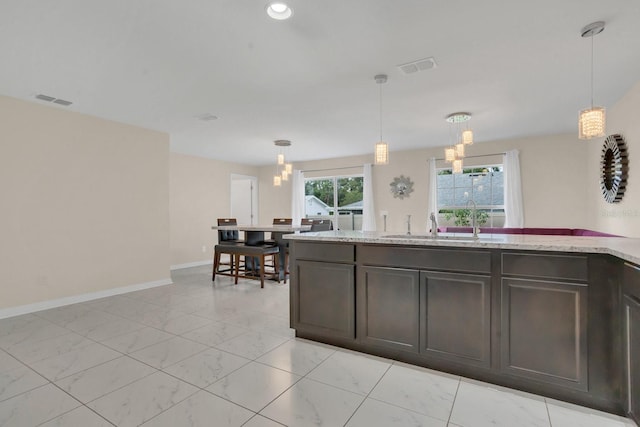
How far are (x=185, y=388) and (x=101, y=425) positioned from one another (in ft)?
1.47

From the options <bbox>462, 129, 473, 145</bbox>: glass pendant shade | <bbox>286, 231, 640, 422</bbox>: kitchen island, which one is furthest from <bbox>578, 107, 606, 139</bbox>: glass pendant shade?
<bbox>462, 129, 473, 145</bbox>: glass pendant shade

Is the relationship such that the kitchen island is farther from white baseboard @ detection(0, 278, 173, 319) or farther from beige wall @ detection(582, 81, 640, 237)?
white baseboard @ detection(0, 278, 173, 319)

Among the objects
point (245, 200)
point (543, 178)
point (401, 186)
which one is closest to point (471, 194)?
point (543, 178)

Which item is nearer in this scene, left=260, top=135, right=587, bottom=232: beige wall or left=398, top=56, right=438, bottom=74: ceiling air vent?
left=398, top=56, right=438, bottom=74: ceiling air vent

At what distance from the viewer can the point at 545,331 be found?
1.84 metres

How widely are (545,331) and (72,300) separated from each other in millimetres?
4858

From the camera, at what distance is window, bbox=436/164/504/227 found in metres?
5.86

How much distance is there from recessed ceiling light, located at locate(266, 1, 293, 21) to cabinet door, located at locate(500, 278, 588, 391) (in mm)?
2160

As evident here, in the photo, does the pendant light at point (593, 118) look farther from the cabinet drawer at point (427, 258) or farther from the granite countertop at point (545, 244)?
the cabinet drawer at point (427, 258)

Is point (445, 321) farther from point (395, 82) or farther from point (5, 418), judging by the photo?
point (5, 418)

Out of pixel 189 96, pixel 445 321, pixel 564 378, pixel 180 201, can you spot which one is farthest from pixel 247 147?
pixel 564 378

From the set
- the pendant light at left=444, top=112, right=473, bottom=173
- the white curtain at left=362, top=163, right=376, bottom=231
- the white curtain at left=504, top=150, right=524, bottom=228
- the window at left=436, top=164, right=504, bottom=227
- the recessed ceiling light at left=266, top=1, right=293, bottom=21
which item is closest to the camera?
the recessed ceiling light at left=266, top=1, right=293, bottom=21

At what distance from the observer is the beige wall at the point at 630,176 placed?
3225 millimetres

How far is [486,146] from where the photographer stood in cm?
579
